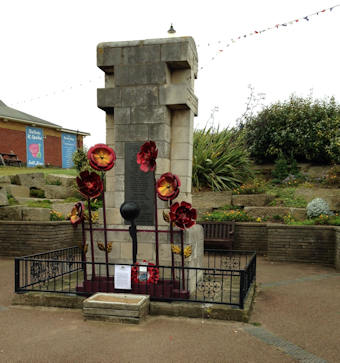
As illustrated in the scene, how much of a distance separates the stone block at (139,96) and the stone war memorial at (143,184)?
2 centimetres

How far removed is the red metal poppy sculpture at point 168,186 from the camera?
6098 mm

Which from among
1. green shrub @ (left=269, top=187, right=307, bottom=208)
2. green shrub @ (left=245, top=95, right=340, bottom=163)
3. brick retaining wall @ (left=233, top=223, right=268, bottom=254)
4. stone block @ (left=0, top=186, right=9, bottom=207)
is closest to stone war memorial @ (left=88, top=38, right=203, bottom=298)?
brick retaining wall @ (left=233, top=223, right=268, bottom=254)

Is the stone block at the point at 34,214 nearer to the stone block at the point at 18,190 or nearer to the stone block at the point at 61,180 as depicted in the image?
the stone block at the point at 18,190

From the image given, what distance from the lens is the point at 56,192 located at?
1480 cm

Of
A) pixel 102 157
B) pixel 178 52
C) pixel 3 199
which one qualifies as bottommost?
pixel 3 199

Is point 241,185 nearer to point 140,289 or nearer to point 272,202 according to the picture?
point 272,202

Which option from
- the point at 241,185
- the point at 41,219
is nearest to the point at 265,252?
the point at 241,185

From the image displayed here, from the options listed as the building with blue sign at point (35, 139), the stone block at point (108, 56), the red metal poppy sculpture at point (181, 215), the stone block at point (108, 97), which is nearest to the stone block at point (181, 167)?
the red metal poppy sculpture at point (181, 215)

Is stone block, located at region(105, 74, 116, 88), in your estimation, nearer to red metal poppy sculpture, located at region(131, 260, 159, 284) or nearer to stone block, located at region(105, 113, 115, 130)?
stone block, located at region(105, 113, 115, 130)

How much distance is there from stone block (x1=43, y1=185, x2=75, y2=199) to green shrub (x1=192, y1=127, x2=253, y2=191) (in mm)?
5103

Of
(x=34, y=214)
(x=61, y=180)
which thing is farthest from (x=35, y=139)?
(x=34, y=214)

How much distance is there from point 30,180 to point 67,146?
591 inches

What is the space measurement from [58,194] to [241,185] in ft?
24.1

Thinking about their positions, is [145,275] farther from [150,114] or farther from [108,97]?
[108,97]
